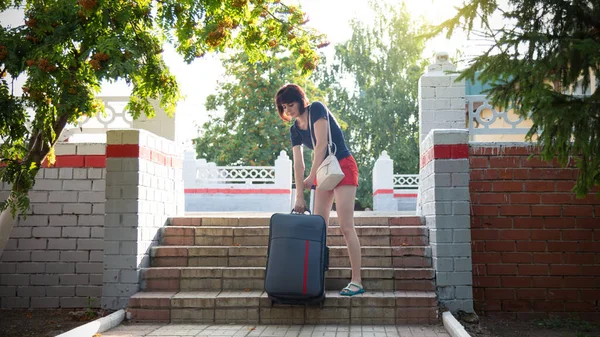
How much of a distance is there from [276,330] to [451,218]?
2.26 m

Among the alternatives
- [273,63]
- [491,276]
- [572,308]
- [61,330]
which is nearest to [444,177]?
[491,276]

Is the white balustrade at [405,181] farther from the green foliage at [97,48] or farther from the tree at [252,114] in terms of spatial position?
the green foliage at [97,48]

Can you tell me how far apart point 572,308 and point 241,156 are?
2243cm

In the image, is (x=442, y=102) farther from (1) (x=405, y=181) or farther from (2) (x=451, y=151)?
(1) (x=405, y=181)

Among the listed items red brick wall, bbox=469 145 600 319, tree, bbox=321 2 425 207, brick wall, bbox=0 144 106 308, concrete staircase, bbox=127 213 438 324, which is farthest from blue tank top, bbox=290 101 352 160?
tree, bbox=321 2 425 207

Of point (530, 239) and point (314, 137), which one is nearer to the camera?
point (314, 137)

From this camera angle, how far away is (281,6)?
7227mm

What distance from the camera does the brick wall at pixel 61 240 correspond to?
7.86m

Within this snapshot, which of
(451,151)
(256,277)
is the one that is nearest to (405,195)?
(451,151)

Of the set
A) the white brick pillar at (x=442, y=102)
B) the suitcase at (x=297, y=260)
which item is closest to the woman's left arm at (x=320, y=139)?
the suitcase at (x=297, y=260)

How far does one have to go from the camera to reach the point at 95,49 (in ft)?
19.3

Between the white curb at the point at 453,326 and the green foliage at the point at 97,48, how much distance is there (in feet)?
9.70

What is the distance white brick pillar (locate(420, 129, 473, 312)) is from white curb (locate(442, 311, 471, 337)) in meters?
0.34

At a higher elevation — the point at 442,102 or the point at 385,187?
the point at 442,102
